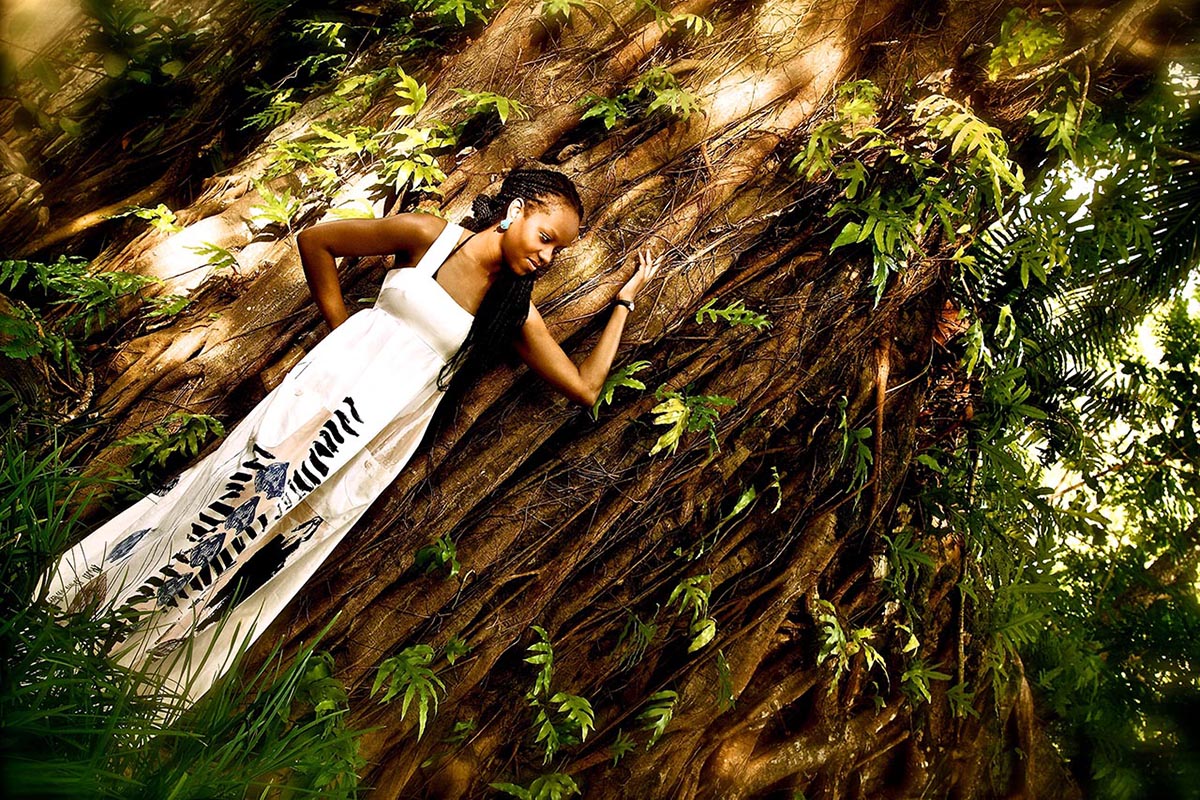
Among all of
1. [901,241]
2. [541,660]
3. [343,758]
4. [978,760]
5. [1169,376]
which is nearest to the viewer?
[343,758]

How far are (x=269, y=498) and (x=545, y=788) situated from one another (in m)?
1.34

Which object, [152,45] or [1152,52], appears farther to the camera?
[152,45]

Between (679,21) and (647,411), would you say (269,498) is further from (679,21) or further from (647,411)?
(679,21)

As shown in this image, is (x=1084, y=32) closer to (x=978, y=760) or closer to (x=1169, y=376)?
(x=1169, y=376)

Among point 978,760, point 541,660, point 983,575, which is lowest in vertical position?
Result: point 978,760

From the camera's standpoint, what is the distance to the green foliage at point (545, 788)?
2516 millimetres

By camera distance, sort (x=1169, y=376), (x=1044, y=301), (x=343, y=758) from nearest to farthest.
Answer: (x=343, y=758) → (x=1044, y=301) → (x=1169, y=376)

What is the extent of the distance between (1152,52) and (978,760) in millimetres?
2976

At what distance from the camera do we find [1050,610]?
3326 mm

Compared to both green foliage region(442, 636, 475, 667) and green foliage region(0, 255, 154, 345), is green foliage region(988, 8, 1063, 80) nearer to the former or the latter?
green foliage region(442, 636, 475, 667)

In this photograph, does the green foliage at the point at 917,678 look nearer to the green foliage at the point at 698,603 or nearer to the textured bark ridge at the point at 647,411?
the textured bark ridge at the point at 647,411

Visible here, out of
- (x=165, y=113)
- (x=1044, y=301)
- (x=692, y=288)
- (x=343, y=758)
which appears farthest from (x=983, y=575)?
(x=165, y=113)

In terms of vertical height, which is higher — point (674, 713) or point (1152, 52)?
point (1152, 52)

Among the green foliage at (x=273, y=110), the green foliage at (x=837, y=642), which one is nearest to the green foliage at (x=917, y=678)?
the green foliage at (x=837, y=642)
